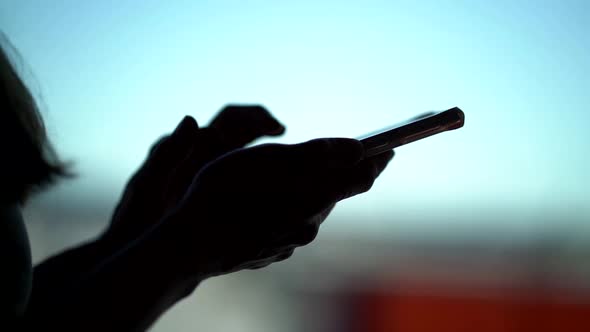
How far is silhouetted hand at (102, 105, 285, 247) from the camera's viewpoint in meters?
0.41

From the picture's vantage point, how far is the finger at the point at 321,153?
0.30m

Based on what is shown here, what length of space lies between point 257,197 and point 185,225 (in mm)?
47

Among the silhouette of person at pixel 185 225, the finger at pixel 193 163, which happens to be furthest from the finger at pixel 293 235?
the finger at pixel 193 163

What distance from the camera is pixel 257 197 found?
301mm

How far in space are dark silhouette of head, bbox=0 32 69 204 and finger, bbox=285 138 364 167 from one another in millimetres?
198

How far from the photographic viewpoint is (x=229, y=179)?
29 centimetres

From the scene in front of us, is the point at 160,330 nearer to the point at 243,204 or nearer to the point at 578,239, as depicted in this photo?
the point at 243,204

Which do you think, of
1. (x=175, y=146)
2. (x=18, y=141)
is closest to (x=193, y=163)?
(x=175, y=146)

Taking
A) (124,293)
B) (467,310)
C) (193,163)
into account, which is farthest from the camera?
(467,310)

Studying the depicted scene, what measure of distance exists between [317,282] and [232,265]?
531 millimetres

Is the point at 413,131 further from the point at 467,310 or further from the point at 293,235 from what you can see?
the point at 467,310

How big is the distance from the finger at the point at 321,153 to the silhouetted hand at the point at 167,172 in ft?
0.45

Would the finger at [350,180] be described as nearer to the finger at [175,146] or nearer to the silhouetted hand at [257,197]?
the silhouetted hand at [257,197]

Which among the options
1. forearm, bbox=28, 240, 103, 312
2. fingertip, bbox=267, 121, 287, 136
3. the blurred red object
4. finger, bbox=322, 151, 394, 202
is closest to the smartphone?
finger, bbox=322, 151, 394, 202
